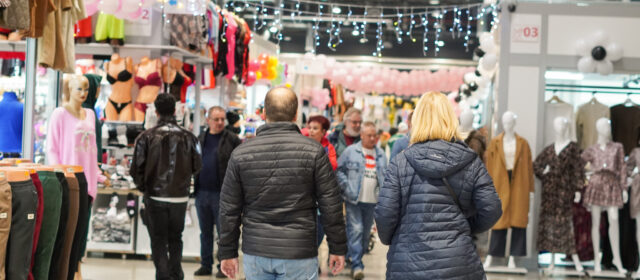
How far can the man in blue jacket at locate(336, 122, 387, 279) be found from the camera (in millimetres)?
7059

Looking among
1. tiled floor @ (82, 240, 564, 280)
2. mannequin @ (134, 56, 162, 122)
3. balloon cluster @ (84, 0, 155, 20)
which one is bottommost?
tiled floor @ (82, 240, 564, 280)

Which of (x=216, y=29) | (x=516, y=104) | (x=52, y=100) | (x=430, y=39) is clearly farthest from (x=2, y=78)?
(x=430, y=39)

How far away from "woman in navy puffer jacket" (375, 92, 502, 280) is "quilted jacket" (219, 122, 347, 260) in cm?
26

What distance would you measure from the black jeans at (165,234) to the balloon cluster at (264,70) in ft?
17.6

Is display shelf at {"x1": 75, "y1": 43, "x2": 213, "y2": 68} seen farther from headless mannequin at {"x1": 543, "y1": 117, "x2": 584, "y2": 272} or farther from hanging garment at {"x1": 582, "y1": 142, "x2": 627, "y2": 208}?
hanging garment at {"x1": 582, "y1": 142, "x2": 627, "y2": 208}

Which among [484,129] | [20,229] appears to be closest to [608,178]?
[484,129]

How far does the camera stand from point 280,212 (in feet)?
11.1

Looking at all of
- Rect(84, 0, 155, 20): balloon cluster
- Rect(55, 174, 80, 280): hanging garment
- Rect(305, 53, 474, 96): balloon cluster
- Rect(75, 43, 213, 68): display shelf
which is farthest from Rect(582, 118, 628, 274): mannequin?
Rect(305, 53, 474, 96): balloon cluster

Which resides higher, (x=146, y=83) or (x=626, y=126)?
(x=146, y=83)

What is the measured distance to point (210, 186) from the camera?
6.95m

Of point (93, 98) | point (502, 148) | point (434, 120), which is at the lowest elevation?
point (502, 148)

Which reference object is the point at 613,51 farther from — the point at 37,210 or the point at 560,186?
the point at 37,210

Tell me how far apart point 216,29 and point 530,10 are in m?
3.67

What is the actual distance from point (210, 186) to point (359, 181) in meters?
1.37
